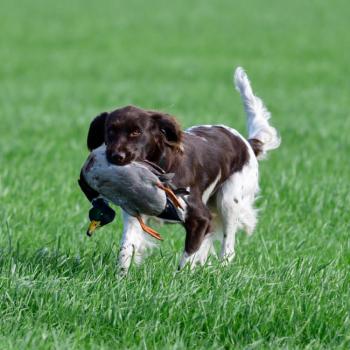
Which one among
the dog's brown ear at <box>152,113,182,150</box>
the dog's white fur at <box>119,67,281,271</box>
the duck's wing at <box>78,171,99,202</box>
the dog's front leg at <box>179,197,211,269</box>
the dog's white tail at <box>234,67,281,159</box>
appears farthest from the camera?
the dog's white tail at <box>234,67,281,159</box>

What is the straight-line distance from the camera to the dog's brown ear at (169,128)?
17.4 ft

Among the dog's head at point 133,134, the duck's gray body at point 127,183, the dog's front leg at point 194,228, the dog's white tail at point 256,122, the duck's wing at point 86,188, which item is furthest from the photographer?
the dog's white tail at point 256,122

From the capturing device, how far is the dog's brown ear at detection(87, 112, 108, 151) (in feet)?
17.5

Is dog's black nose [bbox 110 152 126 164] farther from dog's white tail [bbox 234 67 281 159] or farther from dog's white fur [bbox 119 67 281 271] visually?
dog's white tail [bbox 234 67 281 159]

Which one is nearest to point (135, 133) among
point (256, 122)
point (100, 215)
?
point (100, 215)

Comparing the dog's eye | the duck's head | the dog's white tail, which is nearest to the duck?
the duck's head

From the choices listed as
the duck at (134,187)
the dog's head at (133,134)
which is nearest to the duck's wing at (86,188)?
the duck at (134,187)

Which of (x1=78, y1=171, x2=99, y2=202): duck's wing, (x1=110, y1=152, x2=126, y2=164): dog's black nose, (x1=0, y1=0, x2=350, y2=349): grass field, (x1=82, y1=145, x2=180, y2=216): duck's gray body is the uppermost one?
(x1=110, y1=152, x2=126, y2=164): dog's black nose

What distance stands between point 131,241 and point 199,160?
62 centimetres

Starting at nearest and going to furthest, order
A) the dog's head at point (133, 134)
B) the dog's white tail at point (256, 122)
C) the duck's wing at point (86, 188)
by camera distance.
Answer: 1. the dog's head at point (133, 134)
2. the duck's wing at point (86, 188)
3. the dog's white tail at point (256, 122)

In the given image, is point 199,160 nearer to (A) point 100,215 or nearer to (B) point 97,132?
(B) point 97,132

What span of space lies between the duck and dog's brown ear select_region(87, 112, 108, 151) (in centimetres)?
27

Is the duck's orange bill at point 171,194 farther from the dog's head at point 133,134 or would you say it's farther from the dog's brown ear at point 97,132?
the dog's brown ear at point 97,132

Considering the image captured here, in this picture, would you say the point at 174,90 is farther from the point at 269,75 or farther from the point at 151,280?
the point at 151,280
